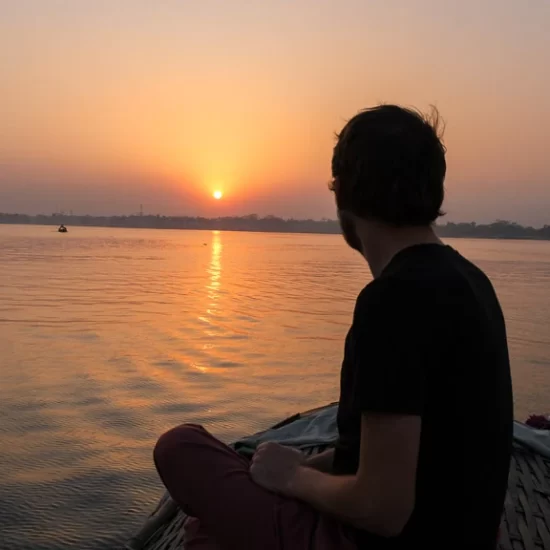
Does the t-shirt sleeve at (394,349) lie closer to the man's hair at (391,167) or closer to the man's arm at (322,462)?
the man's hair at (391,167)

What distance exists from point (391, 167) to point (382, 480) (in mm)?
712

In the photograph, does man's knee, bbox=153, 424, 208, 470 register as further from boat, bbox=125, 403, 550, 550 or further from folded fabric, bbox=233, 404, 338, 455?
folded fabric, bbox=233, 404, 338, 455

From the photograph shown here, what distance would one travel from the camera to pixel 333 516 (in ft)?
5.53

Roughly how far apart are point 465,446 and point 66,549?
107 inches

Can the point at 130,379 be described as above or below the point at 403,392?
below

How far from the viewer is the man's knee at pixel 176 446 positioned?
6.28ft

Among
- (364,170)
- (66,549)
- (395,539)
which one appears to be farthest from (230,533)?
(66,549)

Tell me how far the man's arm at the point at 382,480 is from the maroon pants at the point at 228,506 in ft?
0.45

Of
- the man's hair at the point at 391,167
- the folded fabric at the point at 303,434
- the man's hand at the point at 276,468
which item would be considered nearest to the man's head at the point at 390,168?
the man's hair at the point at 391,167

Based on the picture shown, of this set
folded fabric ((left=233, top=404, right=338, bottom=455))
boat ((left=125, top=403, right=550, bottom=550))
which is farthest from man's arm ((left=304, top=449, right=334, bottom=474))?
folded fabric ((left=233, top=404, right=338, bottom=455))

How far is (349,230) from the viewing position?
1.71m

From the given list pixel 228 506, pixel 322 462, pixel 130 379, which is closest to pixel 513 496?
pixel 322 462

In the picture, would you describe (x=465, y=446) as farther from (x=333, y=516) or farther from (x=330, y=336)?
(x=330, y=336)

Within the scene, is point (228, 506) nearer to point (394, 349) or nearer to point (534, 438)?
point (394, 349)
